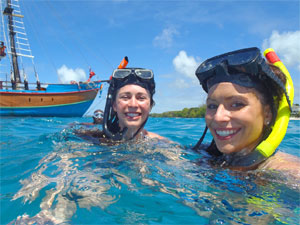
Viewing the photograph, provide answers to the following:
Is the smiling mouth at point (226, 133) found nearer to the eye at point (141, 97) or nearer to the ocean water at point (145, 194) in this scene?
the ocean water at point (145, 194)

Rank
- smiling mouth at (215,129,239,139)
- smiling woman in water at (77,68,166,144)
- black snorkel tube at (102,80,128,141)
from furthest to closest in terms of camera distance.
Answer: black snorkel tube at (102,80,128,141)
smiling woman in water at (77,68,166,144)
smiling mouth at (215,129,239,139)

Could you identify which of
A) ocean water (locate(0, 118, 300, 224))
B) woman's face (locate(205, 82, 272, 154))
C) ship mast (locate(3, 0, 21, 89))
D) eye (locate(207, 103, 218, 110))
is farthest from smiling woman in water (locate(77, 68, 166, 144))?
ship mast (locate(3, 0, 21, 89))

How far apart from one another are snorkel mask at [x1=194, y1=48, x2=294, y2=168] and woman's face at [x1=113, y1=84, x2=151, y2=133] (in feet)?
6.46

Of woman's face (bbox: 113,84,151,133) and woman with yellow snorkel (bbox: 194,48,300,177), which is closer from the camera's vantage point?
woman with yellow snorkel (bbox: 194,48,300,177)

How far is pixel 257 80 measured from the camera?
2312 millimetres

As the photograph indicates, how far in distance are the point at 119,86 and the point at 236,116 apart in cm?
274

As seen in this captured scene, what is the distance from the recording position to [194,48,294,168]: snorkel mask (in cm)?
222

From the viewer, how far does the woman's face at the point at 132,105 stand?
13.8 ft

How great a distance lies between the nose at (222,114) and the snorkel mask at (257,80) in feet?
1.00

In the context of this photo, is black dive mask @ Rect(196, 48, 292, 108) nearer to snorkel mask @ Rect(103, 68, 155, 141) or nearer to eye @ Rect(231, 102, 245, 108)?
eye @ Rect(231, 102, 245, 108)

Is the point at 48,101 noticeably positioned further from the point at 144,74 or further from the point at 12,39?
the point at 144,74

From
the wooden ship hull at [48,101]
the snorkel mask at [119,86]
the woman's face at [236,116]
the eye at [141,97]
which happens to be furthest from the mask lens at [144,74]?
the wooden ship hull at [48,101]

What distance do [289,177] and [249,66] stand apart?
3.92 feet

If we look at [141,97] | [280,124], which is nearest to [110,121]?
[141,97]
